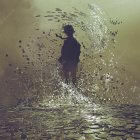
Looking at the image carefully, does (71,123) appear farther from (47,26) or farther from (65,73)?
(47,26)

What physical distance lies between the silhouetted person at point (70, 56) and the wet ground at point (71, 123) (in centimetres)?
677

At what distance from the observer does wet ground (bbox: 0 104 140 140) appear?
30906 millimetres

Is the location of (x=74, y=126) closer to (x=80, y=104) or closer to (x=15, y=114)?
(x=15, y=114)

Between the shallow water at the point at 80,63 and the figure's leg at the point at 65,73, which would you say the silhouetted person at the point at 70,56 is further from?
the shallow water at the point at 80,63

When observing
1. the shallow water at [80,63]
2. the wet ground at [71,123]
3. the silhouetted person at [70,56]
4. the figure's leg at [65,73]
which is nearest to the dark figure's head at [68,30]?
the shallow water at [80,63]

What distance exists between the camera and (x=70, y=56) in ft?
164

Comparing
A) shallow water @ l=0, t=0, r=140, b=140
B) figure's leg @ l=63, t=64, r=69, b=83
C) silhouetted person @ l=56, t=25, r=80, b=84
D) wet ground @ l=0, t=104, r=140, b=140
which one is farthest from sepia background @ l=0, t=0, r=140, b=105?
wet ground @ l=0, t=104, r=140, b=140

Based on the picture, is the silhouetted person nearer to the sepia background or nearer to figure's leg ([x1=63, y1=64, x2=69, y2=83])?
figure's leg ([x1=63, y1=64, x2=69, y2=83])

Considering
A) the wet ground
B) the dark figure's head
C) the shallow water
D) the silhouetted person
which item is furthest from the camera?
the dark figure's head

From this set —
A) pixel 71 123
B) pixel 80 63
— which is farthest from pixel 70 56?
pixel 71 123

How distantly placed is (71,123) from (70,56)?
1598cm

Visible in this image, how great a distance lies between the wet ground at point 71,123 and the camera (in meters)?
30.9

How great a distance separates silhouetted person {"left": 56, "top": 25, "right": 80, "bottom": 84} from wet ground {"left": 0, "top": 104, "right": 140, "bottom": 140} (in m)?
6.77

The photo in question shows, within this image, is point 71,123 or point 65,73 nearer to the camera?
point 71,123
